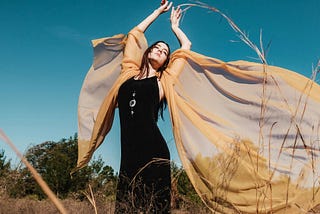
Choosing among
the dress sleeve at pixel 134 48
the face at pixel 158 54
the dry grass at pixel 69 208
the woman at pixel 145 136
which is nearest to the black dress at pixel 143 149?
the woman at pixel 145 136

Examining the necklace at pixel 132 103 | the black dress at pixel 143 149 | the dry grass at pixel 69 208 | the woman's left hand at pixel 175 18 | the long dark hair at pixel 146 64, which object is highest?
the woman's left hand at pixel 175 18

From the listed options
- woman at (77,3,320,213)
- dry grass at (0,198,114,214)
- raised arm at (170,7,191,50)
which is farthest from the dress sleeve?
dry grass at (0,198,114,214)

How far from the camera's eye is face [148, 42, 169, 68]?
10.9ft

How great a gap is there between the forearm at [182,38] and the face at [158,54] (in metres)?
0.19

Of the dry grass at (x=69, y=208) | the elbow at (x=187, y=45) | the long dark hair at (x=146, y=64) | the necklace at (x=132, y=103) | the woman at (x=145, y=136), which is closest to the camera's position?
the dry grass at (x=69, y=208)

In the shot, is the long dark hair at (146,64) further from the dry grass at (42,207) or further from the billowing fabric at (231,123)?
the dry grass at (42,207)

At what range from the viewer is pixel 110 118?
11.5 ft

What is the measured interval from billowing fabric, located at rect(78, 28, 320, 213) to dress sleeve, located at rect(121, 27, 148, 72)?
0.01m

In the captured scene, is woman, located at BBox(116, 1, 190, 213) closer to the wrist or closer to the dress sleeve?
the dress sleeve

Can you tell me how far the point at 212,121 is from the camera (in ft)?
10.3

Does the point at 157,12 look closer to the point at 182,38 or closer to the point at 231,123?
the point at 182,38

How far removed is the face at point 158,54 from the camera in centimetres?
331

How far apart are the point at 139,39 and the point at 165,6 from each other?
0.42 m

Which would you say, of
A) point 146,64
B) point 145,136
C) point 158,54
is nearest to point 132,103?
point 145,136
